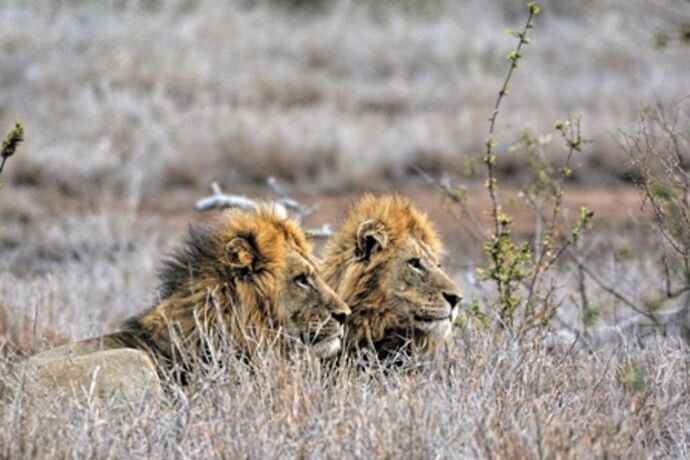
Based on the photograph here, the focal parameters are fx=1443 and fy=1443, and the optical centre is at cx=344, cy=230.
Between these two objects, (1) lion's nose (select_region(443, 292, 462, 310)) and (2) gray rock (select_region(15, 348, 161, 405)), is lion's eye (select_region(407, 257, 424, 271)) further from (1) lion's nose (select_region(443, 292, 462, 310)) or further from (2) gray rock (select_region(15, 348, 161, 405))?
(2) gray rock (select_region(15, 348, 161, 405))

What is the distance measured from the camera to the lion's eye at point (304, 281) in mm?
5703

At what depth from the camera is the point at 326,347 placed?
5562 mm

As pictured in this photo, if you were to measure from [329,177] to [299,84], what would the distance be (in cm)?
321

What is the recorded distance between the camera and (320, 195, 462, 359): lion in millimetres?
5863

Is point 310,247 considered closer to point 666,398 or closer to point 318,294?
point 318,294

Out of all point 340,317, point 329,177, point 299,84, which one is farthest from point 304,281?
point 299,84

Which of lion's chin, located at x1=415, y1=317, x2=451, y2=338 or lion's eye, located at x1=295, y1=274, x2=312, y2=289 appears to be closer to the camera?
lion's eye, located at x1=295, y1=274, x2=312, y2=289

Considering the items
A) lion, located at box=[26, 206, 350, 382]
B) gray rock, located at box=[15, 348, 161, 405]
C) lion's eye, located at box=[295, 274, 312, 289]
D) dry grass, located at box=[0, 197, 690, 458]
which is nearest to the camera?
dry grass, located at box=[0, 197, 690, 458]

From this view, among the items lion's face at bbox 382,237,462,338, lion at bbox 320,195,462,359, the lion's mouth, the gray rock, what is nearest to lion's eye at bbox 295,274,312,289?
lion at bbox 320,195,462,359

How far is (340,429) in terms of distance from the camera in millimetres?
4684

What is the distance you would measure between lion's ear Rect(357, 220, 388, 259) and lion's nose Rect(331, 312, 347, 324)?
1.38 ft

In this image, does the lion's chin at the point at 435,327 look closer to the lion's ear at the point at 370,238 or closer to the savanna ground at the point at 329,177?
the savanna ground at the point at 329,177

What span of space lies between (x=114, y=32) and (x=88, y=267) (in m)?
9.67

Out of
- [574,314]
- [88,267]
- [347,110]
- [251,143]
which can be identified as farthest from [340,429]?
[347,110]
